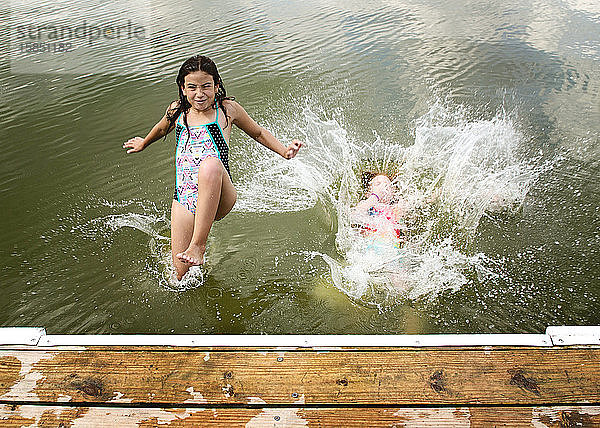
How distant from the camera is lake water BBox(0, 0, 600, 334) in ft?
9.59

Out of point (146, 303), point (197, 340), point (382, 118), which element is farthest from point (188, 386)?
point (382, 118)

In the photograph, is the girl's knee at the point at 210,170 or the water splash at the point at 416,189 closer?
the girl's knee at the point at 210,170

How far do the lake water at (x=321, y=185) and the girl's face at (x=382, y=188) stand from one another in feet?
0.44

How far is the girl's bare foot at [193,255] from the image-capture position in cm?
263

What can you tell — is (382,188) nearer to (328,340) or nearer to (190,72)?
(190,72)

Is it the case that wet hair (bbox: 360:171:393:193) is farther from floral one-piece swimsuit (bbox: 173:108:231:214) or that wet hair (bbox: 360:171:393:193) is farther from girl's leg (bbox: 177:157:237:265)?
girl's leg (bbox: 177:157:237:265)

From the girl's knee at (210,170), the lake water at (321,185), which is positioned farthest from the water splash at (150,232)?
the girl's knee at (210,170)

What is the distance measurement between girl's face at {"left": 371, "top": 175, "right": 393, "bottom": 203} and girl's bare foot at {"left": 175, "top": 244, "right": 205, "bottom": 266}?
59.4 inches

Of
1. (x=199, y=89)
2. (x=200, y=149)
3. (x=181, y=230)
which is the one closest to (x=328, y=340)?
(x=181, y=230)

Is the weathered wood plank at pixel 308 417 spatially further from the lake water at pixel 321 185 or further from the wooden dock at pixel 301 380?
the lake water at pixel 321 185

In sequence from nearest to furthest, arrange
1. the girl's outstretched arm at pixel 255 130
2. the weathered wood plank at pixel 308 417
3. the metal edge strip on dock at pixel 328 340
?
the weathered wood plank at pixel 308 417
the metal edge strip on dock at pixel 328 340
the girl's outstretched arm at pixel 255 130

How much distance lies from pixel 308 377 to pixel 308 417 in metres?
0.16

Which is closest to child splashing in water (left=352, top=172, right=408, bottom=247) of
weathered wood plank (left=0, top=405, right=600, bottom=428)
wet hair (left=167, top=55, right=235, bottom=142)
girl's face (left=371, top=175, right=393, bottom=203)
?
girl's face (left=371, top=175, right=393, bottom=203)

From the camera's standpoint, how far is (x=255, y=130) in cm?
311
